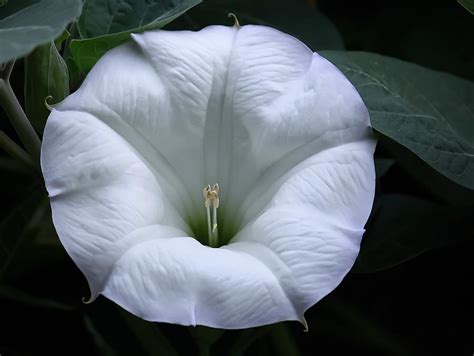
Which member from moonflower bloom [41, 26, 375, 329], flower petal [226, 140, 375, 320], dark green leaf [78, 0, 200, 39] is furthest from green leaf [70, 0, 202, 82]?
flower petal [226, 140, 375, 320]

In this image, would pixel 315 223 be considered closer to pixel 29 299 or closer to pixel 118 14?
pixel 118 14

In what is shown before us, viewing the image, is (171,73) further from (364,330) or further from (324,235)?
(364,330)

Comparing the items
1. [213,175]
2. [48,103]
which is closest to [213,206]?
[213,175]

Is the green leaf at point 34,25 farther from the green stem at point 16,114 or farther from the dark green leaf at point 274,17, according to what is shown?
the dark green leaf at point 274,17

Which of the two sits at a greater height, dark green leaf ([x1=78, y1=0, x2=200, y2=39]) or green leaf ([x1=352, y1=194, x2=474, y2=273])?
dark green leaf ([x1=78, y1=0, x2=200, y2=39])

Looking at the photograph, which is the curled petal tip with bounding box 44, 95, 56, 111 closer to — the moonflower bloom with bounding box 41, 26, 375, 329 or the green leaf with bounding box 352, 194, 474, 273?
the moonflower bloom with bounding box 41, 26, 375, 329

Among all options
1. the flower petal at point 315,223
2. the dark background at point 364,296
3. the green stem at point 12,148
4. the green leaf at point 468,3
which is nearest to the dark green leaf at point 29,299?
the dark background at point 364,296

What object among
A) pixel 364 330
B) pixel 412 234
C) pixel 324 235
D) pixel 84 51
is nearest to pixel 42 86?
pixel 84 51
